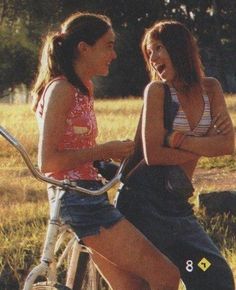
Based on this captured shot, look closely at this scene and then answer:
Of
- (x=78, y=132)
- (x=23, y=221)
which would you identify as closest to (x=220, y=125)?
(x=78, y=132)

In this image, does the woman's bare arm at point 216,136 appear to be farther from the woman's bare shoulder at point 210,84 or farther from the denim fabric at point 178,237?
the denim fabric at point 178,237

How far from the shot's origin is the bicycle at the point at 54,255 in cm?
285

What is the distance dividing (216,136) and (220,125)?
0.14 ft

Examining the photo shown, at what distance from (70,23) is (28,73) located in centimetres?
3856

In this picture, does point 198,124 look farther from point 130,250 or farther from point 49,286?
point 49,286

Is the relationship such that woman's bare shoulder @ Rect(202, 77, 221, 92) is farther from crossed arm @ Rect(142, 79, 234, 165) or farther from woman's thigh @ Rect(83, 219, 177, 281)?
woman's thigh @ Rect(83, 219, 177, 281)

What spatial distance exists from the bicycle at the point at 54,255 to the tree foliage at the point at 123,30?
36341 millimetres

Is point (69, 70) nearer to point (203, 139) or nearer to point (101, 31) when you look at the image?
point (101, 31)

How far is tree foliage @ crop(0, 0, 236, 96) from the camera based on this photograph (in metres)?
40.4

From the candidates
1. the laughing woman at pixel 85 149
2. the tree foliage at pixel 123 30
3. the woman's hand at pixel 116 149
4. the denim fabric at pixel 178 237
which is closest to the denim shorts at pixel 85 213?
the laughing woman at pixel 85 149

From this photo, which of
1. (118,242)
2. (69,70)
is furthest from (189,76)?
(118,242)

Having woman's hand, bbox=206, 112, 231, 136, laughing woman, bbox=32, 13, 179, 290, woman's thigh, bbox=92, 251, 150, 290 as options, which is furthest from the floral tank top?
woman's hand, bbox=206, 112, 231, 136

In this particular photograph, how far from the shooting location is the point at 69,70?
10.1 ft

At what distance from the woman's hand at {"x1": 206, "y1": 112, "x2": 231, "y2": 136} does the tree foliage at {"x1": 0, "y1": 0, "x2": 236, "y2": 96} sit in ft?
119
